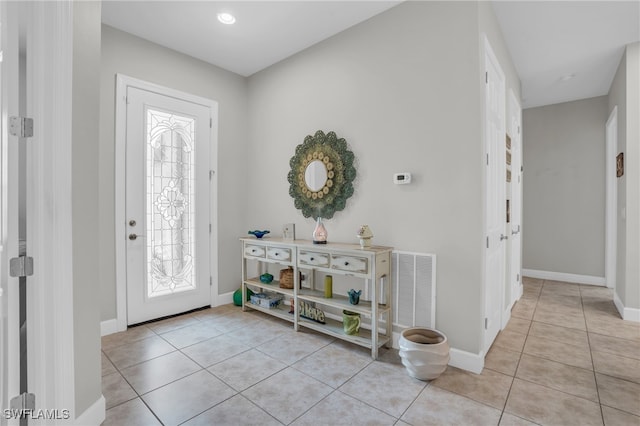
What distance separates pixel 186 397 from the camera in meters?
1.96

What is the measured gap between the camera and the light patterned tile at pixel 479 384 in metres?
1.95

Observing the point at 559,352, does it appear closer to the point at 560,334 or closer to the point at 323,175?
the point at 560,334

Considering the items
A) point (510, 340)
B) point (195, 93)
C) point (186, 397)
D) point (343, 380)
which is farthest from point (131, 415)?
point (195, 93)

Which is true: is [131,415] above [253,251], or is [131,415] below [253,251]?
below

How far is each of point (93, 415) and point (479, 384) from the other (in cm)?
233

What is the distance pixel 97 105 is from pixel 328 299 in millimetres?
2234

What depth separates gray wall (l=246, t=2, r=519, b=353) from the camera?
2309mm

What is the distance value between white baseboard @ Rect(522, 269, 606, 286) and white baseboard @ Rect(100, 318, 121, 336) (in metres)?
6.15

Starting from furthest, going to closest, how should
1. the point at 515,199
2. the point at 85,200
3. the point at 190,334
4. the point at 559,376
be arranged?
the point at 515,199, the point at 190,334, the point at 559,376, the point at 85,200

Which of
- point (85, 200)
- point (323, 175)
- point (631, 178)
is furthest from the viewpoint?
point (631, 178)

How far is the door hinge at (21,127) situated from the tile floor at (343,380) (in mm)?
1556

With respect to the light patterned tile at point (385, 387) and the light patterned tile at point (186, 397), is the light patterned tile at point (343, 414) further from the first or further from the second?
the light patterned tile at point (186, 397)

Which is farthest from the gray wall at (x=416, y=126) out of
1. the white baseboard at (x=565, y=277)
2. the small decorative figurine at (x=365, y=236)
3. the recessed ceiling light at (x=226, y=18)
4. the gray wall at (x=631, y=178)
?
the white baseboard at (x=565, y=277)

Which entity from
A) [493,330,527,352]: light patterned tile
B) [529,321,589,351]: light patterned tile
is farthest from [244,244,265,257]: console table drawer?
[529,321,589,351]: light patterned tile
